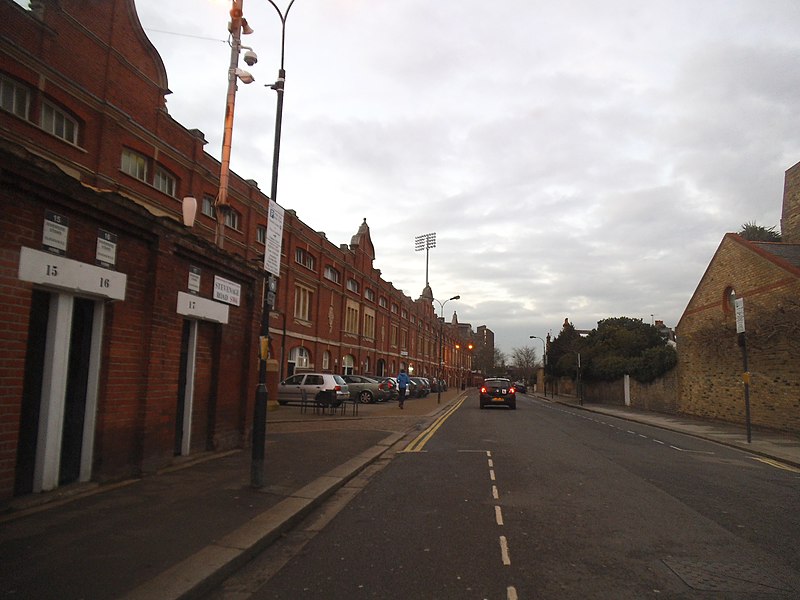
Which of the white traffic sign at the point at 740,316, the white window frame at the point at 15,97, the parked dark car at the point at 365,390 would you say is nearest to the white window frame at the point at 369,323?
the parked dark car at the point at 365,390

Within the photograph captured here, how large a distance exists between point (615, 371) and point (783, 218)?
48.6 feet

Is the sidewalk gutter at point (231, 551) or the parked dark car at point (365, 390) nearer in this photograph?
the sidewalk gutter at point (231, 551)

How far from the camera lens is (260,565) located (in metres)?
5.15

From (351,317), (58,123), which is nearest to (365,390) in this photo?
(351,317)

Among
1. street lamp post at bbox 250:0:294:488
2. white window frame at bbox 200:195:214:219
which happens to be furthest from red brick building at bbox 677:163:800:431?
white window frame at bbox 200:195:214:219

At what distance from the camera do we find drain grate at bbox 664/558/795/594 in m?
4.70

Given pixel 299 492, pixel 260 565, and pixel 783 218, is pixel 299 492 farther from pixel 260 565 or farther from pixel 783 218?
pixel 783 218

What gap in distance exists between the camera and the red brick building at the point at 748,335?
1953cm

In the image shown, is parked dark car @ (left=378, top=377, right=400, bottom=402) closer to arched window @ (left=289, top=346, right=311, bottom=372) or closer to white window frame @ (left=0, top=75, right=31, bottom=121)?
arched window @ (left=289, top=346, right=311, bottom=372)

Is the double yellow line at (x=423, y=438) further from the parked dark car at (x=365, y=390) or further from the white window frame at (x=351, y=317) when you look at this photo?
the white window frame at (x=351, y=317)

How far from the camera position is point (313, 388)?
25.7 meters

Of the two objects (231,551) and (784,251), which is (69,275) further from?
(784,251)

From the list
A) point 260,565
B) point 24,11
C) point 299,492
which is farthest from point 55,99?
point 260,565

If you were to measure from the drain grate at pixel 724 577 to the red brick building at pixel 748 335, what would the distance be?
1713 centimetres
